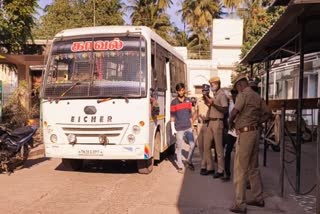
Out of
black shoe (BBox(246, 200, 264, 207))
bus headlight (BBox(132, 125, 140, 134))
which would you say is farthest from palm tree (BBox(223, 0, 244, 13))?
black shoe (BBox(246, 200, 264, 207))

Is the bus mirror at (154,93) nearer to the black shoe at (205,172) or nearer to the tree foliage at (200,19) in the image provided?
the black shoe at (205,172)

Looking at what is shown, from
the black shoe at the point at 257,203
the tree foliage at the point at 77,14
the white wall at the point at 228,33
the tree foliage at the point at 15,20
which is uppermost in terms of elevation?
the tree foliage at the point at 77,14

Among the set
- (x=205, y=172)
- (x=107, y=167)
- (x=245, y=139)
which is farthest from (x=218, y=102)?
(x=107, y=167)

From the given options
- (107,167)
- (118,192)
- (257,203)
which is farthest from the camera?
(107,167)

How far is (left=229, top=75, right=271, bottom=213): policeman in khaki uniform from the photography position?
7.47 meters

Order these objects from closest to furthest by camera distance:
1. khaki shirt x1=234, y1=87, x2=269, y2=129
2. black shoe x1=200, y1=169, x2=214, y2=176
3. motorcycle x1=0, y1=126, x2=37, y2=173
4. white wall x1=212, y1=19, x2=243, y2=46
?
khaki shirt x1=234, y1=87, x2=269, y2=129
motorcycle x1=0, y1=126, x2=37, y2=173
black shoe x1=200, y1=169, x2=214, y2=176
white wall x1=212, y1=19, x2=243, y2=46

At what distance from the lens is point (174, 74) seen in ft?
46.6

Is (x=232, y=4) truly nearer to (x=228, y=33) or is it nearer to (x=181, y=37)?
(x=228, y=33)

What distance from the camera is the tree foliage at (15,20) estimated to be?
18.6 meters

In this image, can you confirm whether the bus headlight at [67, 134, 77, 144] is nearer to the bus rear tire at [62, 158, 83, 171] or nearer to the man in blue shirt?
the bus rear tire at [62, 158, 83, 171]

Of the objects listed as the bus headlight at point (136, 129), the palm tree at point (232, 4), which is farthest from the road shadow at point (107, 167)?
the palm tree at point (232, 4)

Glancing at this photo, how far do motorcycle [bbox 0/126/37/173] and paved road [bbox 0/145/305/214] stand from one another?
0.77ft

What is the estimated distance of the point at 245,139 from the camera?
298 inches

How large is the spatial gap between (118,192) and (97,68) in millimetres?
2764
